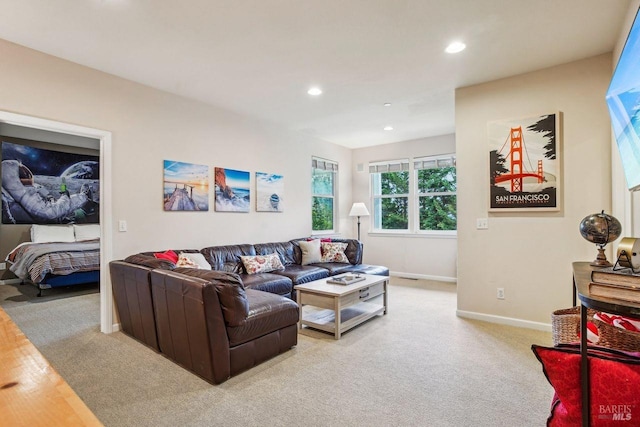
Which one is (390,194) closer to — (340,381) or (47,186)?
(340,381)

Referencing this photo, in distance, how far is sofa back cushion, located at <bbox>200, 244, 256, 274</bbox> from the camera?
3902mm

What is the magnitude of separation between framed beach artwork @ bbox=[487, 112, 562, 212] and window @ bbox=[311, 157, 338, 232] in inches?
126

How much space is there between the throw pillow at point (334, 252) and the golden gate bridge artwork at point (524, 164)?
7.54 feet

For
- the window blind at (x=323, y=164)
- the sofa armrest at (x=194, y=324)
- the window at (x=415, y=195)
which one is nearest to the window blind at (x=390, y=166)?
the window at (x=415, y=195)

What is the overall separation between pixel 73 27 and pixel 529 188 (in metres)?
4.30

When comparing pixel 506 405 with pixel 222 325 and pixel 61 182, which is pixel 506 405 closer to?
pixel 222 325

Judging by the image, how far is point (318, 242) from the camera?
204 inches

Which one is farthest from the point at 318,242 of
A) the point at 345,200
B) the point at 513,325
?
the point at 513,325

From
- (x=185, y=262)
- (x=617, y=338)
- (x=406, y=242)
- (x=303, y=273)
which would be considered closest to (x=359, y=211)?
(x=406, y=242)

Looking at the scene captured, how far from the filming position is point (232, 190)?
4.46 m

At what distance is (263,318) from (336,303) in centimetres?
80

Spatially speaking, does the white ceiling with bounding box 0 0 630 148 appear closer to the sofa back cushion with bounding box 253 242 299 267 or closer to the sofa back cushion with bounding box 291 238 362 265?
the sofa back cushion with bounding box 253 242 299 267

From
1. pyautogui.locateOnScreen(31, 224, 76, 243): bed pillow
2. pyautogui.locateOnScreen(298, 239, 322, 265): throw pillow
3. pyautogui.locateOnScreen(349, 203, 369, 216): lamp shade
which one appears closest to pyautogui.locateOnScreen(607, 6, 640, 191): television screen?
pyautogui.locateOnScreen(298, 239, 322, 265): throw pillow

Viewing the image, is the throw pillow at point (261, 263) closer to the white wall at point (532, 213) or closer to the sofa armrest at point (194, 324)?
the sofa armrest at point (194, 324)
